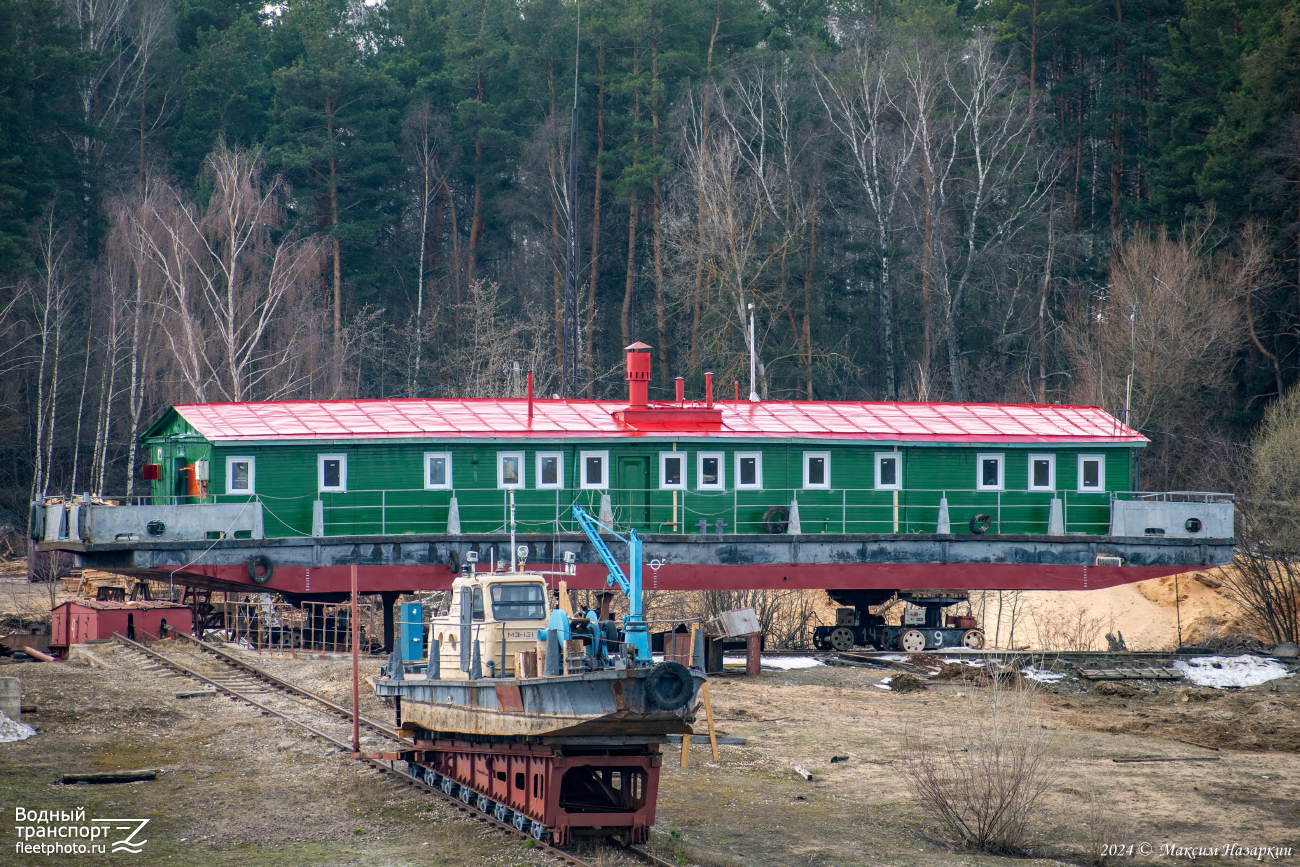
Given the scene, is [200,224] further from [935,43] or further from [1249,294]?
[1249,294]

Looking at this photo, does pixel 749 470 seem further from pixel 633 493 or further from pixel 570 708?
pixel 570 708

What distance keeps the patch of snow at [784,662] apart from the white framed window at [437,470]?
7.73 metres

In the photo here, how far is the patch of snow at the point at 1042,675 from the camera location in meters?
30.4

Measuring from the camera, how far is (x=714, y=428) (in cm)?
3097

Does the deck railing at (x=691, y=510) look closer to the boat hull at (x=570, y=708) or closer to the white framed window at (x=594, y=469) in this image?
the white framed window at (x=594, y=469)

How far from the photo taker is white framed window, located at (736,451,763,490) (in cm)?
3111

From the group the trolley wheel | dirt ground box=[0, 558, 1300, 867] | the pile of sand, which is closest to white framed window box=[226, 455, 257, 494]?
dirt ground box=[0, 558, 1300, 867]

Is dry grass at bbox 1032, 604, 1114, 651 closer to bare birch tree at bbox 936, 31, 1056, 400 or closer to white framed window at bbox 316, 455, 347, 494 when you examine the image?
bare birch tree at bbox 936, 31, 1056, 400

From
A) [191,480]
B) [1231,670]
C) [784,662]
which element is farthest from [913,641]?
[191,480]

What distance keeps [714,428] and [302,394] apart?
25627 millimetres

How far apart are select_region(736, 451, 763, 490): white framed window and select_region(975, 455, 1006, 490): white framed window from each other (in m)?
5.26

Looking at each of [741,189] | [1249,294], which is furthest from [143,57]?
[1249,294]

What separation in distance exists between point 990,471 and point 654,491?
808 centimetres

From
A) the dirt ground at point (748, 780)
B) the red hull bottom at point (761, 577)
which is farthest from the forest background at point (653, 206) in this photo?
the dirt ground at point (748, 780)
